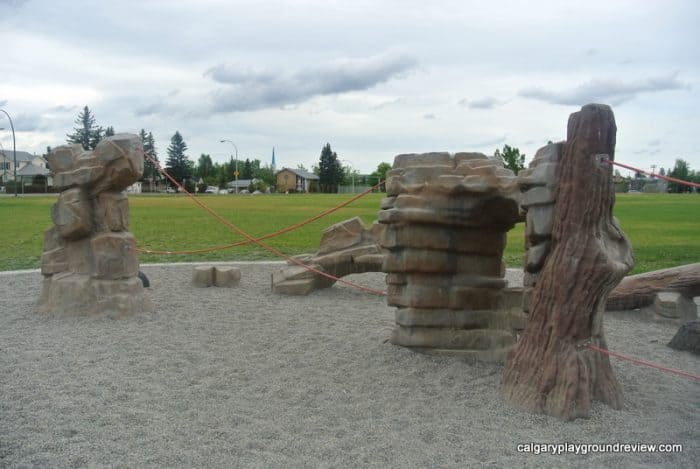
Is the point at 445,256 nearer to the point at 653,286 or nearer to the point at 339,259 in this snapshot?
the point at 339,259

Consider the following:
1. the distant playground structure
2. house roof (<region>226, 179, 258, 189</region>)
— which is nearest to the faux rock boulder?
the distant playground structure

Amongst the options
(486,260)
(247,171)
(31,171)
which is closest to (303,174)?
(247,171)

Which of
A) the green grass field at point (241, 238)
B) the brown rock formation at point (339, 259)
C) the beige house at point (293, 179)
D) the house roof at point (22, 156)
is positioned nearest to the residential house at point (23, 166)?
the house roof at point (22, 156)

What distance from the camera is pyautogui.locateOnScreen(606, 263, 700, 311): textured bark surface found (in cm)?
764

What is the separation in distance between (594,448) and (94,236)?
5.82 meters

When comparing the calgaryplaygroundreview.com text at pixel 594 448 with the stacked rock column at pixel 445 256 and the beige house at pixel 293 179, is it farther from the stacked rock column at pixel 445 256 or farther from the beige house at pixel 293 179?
the beige house at pixel 293 179

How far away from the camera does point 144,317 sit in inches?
284

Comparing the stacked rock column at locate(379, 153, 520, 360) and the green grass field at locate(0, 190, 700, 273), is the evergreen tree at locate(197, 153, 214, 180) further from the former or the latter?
the stacked rock column at locate(379, 153, 520, 360)

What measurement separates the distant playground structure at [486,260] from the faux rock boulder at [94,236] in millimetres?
14

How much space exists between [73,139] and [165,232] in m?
51.9

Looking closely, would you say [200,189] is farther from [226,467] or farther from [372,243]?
[226,467]

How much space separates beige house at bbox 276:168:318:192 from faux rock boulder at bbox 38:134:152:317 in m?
80.3

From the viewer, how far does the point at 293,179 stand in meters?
92.1

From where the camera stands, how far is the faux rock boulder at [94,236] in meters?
7.18
